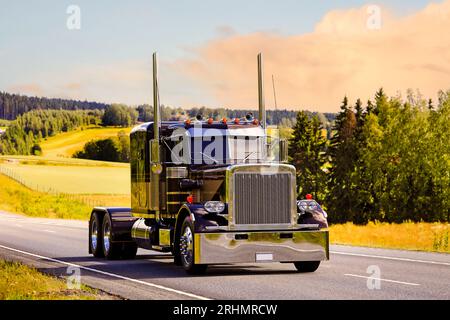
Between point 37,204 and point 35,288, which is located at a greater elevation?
point 35,288

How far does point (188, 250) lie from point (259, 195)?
5.60ft

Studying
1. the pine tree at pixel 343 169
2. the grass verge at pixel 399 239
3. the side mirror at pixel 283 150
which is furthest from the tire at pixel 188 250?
Answer: the pine tree at pixel 343 169

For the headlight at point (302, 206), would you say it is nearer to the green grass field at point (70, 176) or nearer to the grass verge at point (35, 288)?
the grass verge at point (35, 288)

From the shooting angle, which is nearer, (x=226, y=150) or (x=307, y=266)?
(x=307, y=266)

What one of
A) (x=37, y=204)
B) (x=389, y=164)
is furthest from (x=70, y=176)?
(x=389, y=164)

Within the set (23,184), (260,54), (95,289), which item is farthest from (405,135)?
(95,289)

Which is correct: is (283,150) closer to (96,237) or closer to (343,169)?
(96,237)

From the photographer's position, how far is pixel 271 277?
56.3ft

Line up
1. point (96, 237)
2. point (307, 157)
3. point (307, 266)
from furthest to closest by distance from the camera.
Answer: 1. point (307, 157)
2. point (96, 237)
3. point (307, 266)

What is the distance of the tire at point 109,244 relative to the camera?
2233 centimetres

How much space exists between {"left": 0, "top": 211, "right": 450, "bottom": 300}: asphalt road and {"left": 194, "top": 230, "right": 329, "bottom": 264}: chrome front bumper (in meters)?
0.34

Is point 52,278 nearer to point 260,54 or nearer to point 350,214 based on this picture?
point 260,54

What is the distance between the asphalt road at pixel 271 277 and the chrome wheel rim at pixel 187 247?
0.31 meters

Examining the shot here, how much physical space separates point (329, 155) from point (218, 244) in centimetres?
8540
